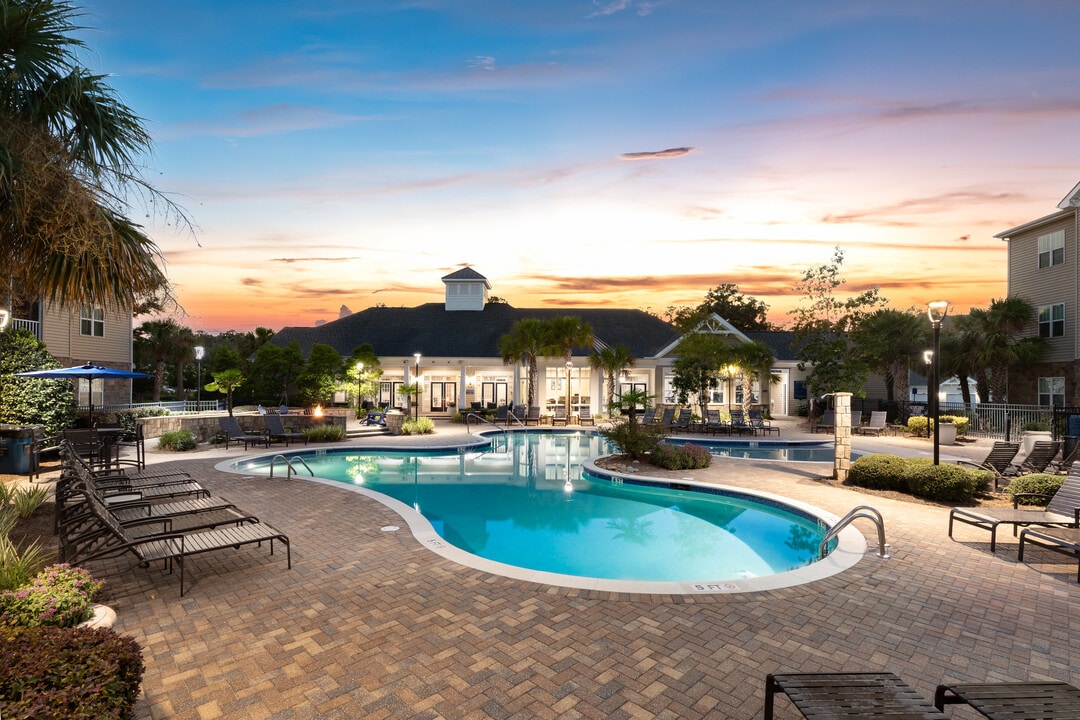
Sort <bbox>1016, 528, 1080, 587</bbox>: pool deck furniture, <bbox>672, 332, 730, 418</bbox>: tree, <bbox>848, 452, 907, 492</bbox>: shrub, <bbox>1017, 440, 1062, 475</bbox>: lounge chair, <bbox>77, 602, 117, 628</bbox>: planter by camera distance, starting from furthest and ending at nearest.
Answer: <bbox>672, 332, 730, 418</bbox>: tree, <bbox>1017, 440, 1062, 475</bbox>: lounge chair, <bbox>848, 452, 907, 492</bbox>: shrub, <bbox>1016, 528, 1080, 587</bbox>: pool deck furniture, <bbox>77, 602, 117, 628</bbox>: planter

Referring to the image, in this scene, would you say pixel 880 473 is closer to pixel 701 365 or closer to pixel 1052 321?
pixel 701 365

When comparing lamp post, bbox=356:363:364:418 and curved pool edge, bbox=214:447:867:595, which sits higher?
lamp post, bbox=356:363:364:418

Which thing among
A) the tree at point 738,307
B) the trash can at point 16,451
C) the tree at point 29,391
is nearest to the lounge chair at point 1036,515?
the trash can at point 16,451

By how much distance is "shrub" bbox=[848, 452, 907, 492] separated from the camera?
10.6 meters

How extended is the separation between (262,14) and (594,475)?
1286cm

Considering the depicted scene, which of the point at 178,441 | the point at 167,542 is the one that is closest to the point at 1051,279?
the point at 167,542

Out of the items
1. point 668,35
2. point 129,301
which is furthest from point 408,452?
point 668,35

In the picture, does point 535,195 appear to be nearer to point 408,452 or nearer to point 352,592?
point 408,452

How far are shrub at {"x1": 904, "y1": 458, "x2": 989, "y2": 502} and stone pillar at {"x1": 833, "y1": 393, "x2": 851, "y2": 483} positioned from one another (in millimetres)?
1689

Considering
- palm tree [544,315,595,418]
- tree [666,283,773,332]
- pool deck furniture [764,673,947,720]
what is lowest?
pool deck furniture [764,673,947,720]

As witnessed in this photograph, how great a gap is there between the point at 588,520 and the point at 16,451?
1236cm

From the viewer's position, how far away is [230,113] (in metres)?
13.5

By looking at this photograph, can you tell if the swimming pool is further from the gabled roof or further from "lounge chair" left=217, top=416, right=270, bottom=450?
the gabled roof

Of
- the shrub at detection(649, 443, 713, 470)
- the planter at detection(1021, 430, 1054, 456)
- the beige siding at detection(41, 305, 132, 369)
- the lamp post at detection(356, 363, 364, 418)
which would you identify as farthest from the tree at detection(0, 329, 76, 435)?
the planter at detection(1021, 430, 1054, 456)
